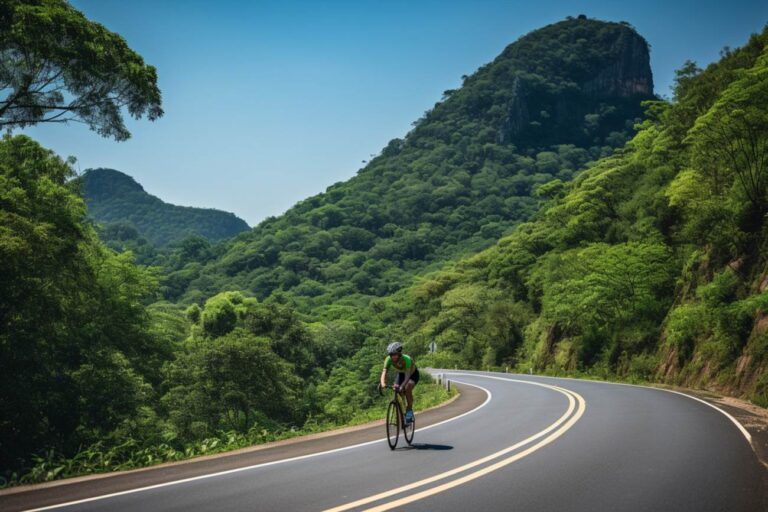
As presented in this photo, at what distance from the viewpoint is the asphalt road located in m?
6.35

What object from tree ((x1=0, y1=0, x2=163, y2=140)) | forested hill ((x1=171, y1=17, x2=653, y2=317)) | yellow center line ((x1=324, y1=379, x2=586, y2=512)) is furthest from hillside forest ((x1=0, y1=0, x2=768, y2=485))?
forested hill ((x1=171, y1=17, x2=653, y2=317))

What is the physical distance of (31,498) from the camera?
746 cm

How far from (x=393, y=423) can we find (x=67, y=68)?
42.2 feet

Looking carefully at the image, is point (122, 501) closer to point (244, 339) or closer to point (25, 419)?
point (25, 419)

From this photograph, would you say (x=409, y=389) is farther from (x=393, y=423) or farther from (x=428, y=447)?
(x=428, y=447)

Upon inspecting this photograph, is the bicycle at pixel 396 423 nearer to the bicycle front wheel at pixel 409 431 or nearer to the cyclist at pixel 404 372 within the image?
the bicycle front wheel at pixel 409 431

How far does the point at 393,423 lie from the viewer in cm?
1039

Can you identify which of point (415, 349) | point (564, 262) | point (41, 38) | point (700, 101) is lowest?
point (415, 349)

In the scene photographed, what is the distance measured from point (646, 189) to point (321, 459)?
4355cm

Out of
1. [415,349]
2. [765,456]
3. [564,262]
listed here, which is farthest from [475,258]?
[765,456]

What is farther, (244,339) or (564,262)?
(564,262)

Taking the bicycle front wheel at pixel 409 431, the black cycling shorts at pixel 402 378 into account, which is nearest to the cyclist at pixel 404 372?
the black cycling shorts at pixel 402 378

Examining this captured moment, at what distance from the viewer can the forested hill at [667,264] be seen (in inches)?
938

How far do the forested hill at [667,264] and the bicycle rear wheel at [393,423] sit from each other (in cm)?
1205
